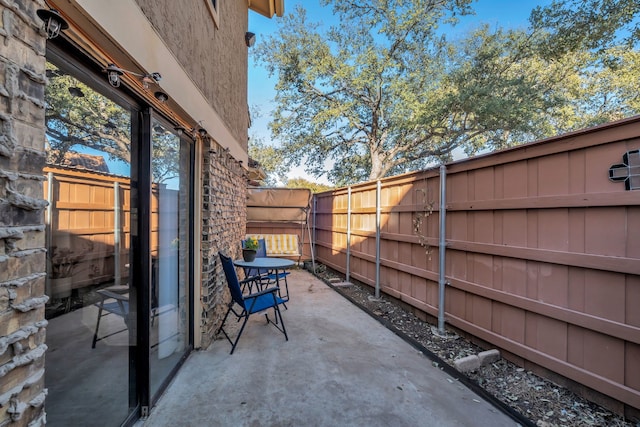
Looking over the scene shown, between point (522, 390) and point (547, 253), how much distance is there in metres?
1.07

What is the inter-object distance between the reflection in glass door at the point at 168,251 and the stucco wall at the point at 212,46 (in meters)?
0.61

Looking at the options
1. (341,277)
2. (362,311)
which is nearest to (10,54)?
(362,311)

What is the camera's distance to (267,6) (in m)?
5.91

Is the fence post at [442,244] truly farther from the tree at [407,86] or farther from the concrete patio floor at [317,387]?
the tree at [407,86]

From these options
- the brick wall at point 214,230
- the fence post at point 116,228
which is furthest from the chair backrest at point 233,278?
the fence post at point 116,228

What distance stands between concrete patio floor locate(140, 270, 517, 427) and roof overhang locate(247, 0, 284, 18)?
6039 mm

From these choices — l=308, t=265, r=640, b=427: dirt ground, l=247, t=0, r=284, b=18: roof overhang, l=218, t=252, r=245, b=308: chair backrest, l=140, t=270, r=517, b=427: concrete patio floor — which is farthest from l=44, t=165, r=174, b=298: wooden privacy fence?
l=247, t=0, r=284, b=18: roof overhang

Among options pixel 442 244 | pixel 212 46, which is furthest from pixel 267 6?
pixel 442 244

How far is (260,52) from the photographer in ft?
38.6

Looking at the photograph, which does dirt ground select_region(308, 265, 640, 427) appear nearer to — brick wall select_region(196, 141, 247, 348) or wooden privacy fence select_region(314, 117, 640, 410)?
wooden privacy fence select_region(314, 117, 640, 410)

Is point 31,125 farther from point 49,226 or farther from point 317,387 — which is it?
point 317,387

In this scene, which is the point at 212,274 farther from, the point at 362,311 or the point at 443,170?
the point at 443,170

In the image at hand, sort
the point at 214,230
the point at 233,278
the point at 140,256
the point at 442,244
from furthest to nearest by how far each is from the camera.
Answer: the point at 442,244, the point at 214,230, the point at 233,278, the point at 140,256

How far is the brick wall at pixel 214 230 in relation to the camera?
289 centimetres
